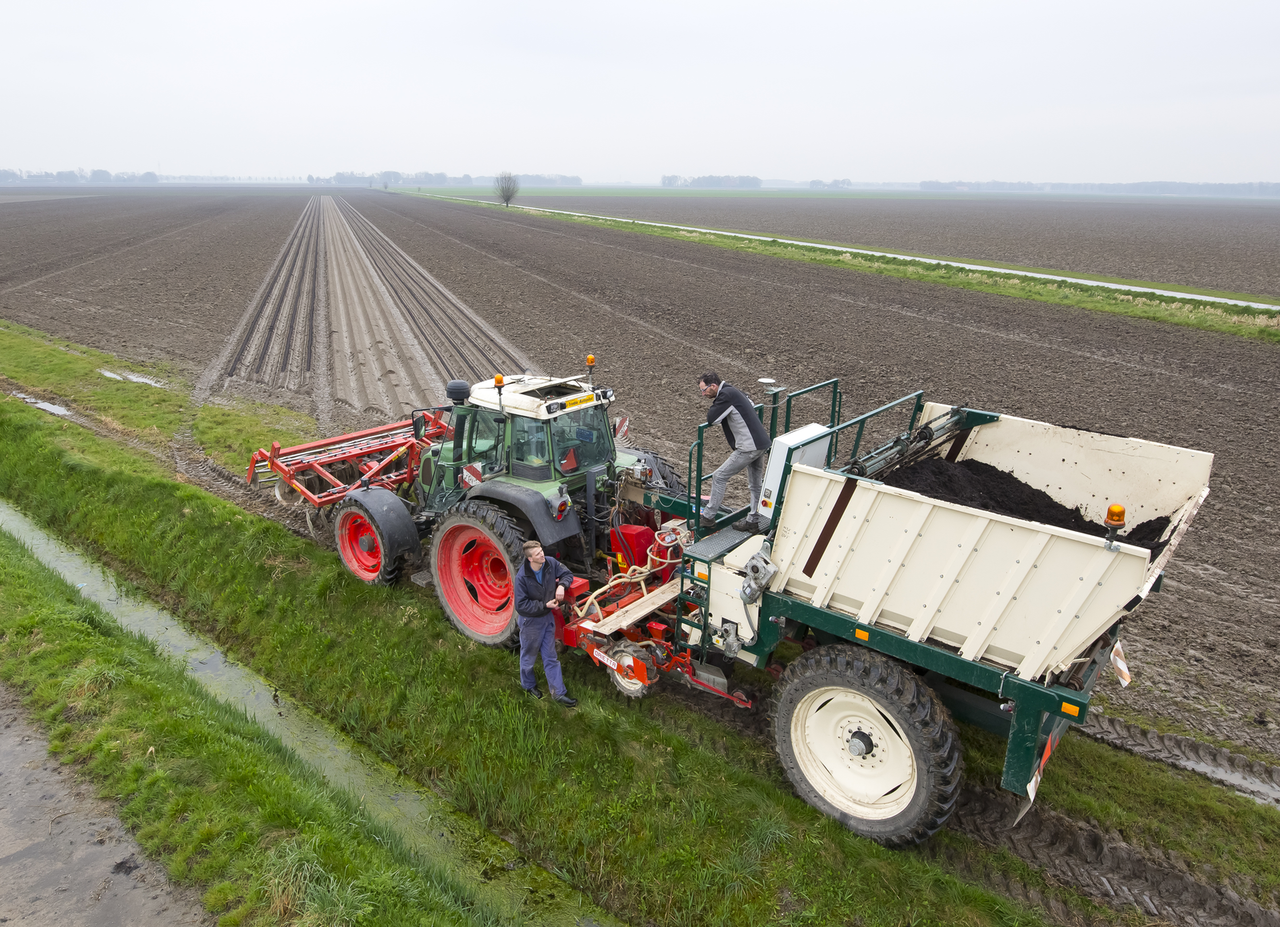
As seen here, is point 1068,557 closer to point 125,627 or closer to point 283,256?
point 125,627

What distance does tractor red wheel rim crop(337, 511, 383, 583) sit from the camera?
8.02 m

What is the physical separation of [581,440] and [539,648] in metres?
2.05

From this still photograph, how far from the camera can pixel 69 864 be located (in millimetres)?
4711

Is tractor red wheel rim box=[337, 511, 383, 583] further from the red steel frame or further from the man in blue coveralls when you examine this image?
the man in blue coveralls

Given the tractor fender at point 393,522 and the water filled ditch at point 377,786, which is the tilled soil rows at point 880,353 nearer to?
the water filled ditch at point 377,786

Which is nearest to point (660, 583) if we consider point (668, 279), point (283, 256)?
point (668, 279)

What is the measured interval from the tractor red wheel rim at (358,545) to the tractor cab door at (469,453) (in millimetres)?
956

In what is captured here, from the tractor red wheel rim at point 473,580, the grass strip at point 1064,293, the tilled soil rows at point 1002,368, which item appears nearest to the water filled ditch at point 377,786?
the tractor red wheel rim at point 473,580

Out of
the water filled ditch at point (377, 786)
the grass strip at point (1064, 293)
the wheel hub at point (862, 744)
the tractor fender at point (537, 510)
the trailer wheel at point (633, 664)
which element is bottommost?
the grass strip at point (1064, 293)

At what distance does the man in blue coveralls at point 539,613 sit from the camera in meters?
5.80

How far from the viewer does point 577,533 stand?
263 inches

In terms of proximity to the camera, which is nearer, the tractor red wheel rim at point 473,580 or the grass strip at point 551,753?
the grass strip at point 551,753

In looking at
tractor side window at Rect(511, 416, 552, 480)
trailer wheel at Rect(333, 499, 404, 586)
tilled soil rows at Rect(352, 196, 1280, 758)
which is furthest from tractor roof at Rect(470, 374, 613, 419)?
tilled soil rows at Rect(352, 196, 1280, 758)

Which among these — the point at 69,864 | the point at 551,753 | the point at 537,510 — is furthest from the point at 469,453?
the point at 69,864
